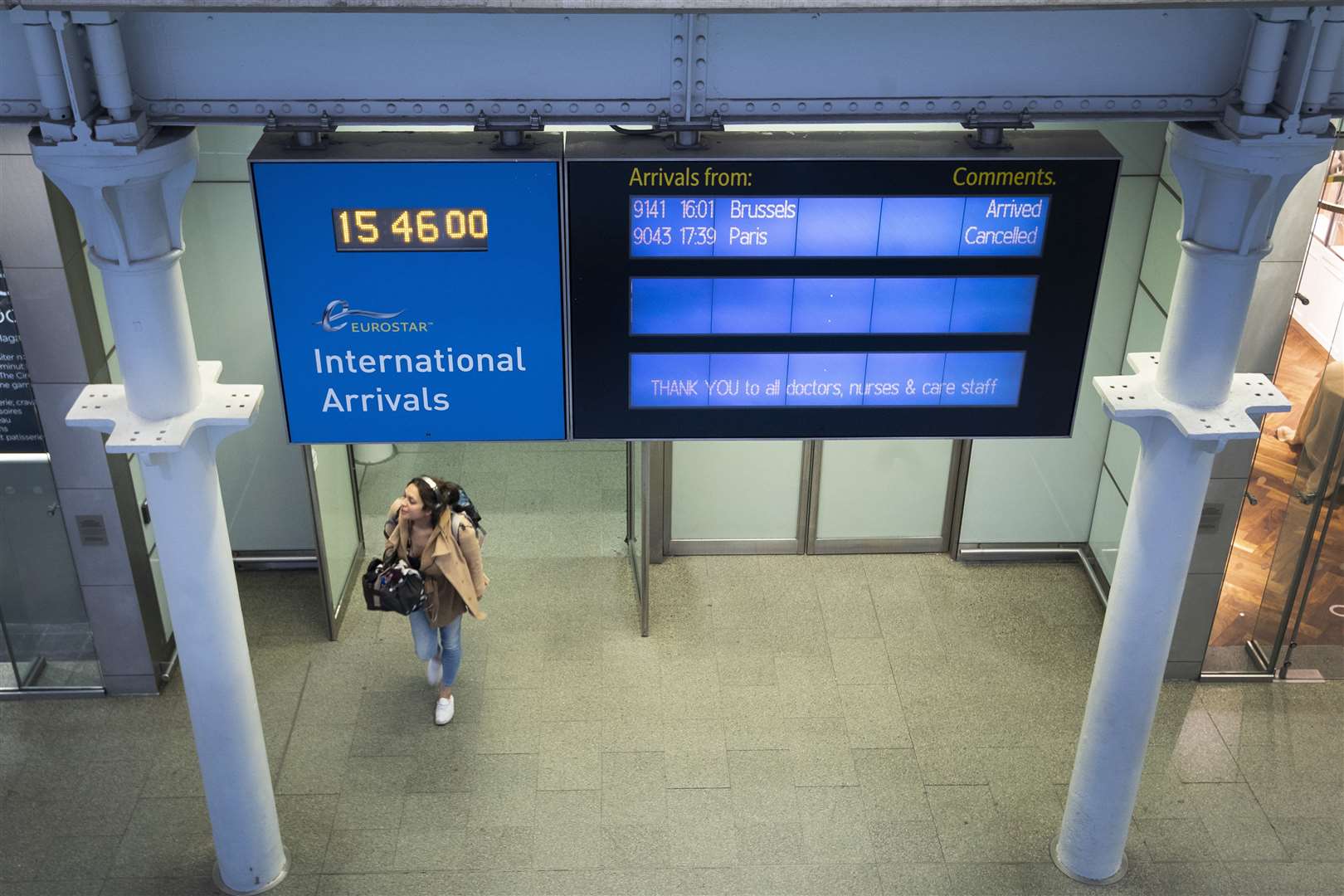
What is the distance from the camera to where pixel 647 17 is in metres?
4.90

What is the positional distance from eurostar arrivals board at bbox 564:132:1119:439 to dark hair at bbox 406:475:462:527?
7.16ft

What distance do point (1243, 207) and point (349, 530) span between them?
6213mm

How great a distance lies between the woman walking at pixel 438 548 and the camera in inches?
297

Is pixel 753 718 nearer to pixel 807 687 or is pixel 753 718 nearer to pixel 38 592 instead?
pixel 807 687

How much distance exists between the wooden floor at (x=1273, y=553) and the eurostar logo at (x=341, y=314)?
535 cm

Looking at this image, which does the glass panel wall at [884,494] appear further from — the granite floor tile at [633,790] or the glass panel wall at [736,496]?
the granite floor tile at [633,790]

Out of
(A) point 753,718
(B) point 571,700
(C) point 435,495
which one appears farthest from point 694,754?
(C) point 435,495

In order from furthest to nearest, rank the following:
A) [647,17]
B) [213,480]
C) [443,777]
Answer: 1. [443,777]
2. [213,480]
3. [647,17]

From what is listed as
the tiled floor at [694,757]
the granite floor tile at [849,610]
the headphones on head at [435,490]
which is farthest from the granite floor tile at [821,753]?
the headphones on head at [435,490]

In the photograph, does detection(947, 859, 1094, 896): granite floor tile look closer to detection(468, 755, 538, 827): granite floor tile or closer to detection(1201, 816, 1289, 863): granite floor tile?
detection(1201, 816, 1289, 863): granite floor tile

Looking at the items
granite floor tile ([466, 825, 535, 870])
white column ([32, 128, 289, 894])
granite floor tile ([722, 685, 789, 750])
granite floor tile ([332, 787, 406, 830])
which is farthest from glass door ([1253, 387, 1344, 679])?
white column ([32, 128, 289, 894])

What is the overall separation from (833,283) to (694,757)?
11.9ft

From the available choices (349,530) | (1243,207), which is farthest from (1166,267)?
(349,530)

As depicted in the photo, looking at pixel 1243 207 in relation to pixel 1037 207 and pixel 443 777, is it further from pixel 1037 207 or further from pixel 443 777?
pixel 443 777
